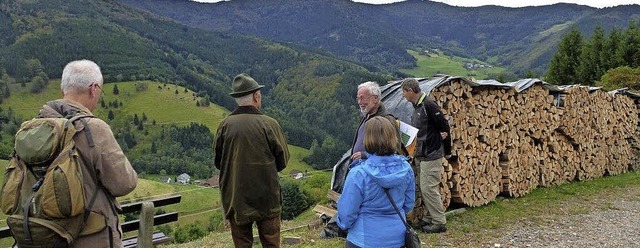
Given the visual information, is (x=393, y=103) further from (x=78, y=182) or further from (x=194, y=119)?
(x=194, y=119)

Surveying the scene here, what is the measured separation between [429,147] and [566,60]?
24.6 metres

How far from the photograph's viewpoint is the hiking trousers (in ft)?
20.3

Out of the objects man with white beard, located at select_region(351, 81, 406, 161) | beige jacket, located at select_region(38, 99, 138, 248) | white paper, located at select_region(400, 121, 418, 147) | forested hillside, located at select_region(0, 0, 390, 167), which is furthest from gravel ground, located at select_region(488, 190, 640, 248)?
forested hillside, located at select_region(0, 0, 390, 167)

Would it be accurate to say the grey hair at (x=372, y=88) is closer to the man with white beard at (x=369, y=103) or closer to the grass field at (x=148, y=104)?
the man with white beard at (x=369, y=103)

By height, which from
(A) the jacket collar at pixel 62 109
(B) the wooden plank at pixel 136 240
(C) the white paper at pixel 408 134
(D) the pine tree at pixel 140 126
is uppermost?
(A) the jacket collar at pixel 62 109

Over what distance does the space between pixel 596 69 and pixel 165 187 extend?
54.0m

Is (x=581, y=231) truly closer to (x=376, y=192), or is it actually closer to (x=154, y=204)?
(x=376, y=192)

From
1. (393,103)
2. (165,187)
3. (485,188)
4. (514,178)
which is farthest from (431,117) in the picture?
(165,187)

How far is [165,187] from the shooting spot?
64875 mm

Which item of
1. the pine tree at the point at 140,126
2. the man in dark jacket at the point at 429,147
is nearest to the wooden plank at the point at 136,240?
the man in dark jacket at the point at 429,147

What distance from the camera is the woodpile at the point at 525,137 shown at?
7.47 metres

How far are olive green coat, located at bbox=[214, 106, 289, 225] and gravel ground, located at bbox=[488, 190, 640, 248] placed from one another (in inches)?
133

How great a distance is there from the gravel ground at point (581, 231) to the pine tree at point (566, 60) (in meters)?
20.9

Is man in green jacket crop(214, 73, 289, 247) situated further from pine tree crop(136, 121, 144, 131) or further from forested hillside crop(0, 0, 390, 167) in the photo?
pine tree crop(136, 121, 144, 131)
